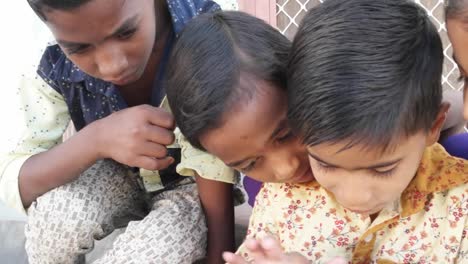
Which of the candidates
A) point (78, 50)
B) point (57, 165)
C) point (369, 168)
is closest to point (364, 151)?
point (369, 168)

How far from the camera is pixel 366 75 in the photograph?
3.23 ft

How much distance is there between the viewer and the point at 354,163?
1.04 meters

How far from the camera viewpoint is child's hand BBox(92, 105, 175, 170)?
1337 millimetres

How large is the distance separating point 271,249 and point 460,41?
391 mm

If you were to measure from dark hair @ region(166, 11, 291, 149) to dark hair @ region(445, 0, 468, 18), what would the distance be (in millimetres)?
264

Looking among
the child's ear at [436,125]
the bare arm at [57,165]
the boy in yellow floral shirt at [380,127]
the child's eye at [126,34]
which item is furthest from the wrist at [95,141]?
the child's ear at [436,125]

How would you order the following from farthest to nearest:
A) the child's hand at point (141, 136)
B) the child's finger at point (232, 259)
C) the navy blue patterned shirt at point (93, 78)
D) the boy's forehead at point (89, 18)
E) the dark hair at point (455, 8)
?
the navy blue patterned shirt at point (93, 78)
the child's hand at point (141, 136)
the boy's forehead at point (89, 18)
the child's finger at point (232, 259)
the dark hair at point (455, 8)

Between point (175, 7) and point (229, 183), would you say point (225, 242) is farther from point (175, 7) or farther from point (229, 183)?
point (175, 7)

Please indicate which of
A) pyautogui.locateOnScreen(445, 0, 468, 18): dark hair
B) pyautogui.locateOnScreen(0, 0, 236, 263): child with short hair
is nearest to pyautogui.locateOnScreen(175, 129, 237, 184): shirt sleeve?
pyautogui.locateOnScreen(0, 0, 236, 263): child with short hair

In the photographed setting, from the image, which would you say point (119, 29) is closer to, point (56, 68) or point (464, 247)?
point (56, 68)

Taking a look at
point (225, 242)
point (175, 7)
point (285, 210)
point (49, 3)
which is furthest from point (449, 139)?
point (49, 3)

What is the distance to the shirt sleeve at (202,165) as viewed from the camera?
1396 mm

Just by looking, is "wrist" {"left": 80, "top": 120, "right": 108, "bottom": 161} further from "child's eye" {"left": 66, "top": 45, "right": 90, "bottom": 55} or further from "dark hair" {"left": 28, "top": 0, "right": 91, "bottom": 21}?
"dark hair" {"left": 28, "top": 0, "right": 91, "bottom": 21}

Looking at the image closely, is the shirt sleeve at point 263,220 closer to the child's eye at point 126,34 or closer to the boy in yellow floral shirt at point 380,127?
the boy in yellow floral shirt at point 380,127
